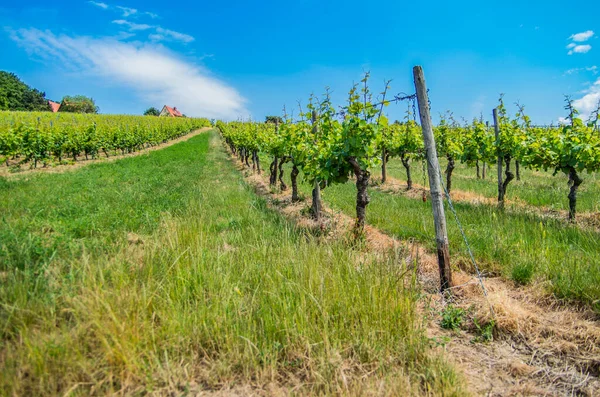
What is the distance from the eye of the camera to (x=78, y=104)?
79250mm

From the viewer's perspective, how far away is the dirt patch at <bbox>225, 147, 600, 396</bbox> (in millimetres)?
2574

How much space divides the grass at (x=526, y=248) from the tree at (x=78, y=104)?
307 feet

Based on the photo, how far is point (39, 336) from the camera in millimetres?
2160

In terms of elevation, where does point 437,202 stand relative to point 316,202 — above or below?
above

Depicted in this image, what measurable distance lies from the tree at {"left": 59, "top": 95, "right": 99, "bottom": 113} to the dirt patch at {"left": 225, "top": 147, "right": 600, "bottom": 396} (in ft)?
313

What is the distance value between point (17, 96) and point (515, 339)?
86544 mm

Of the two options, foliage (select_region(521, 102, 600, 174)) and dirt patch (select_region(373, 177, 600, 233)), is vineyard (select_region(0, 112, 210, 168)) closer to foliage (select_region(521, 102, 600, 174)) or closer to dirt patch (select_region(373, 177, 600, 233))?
dirt patch (select_region(373, 177, 600, 233))

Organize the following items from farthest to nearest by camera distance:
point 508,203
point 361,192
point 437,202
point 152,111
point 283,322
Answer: point 152,111 < point 508,203 < point 361,192 < point 437,202 < point 283,322

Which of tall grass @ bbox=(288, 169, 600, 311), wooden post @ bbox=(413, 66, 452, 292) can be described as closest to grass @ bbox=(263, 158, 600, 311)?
tall grass @ bbox=(288, 169, 600, 311)

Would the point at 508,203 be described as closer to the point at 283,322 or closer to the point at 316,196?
the point at 316,196

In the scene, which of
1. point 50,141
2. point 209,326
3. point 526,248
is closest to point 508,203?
point 526,248

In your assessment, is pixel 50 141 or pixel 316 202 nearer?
pixel 316 202

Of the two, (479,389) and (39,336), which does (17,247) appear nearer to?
(39,336)

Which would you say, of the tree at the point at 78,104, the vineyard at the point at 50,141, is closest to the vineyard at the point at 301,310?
the vineyard at the point at 50,141
